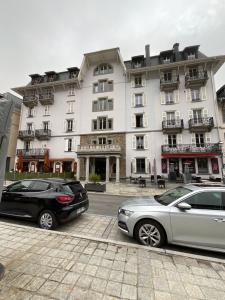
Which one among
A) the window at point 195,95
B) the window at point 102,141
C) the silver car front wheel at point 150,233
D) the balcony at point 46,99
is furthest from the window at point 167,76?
the silver car front wheel at point 150,233

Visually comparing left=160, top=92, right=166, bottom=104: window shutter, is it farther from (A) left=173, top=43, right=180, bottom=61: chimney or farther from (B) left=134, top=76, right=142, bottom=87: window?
(A) left=173, top=43, right=180, bottom=61: chimney

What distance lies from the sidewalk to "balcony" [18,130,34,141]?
25.0 m

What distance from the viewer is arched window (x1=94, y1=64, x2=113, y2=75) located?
83.3 ft

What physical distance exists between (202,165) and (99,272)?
20760 mm

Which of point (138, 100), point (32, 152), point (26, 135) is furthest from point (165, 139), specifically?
point (26, 135)

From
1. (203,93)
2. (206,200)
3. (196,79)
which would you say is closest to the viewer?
(206,200)

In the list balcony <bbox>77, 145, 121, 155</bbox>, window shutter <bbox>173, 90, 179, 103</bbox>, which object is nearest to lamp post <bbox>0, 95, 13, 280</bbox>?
balcony <bbox>77, 145, 121, 155</bbox>

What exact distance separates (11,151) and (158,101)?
1010 inches

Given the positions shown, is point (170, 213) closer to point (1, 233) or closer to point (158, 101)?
point (1, 233)

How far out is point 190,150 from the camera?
19.8 meters

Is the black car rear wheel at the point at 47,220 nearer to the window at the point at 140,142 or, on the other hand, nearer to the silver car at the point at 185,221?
the silver car at the point at 185,221

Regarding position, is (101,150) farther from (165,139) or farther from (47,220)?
(47,220)

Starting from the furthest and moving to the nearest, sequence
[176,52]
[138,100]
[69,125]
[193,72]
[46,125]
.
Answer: [46,125] → [69,125] → [138,100] → [176,52] → [193,72]

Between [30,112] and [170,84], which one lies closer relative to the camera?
[170,84]
